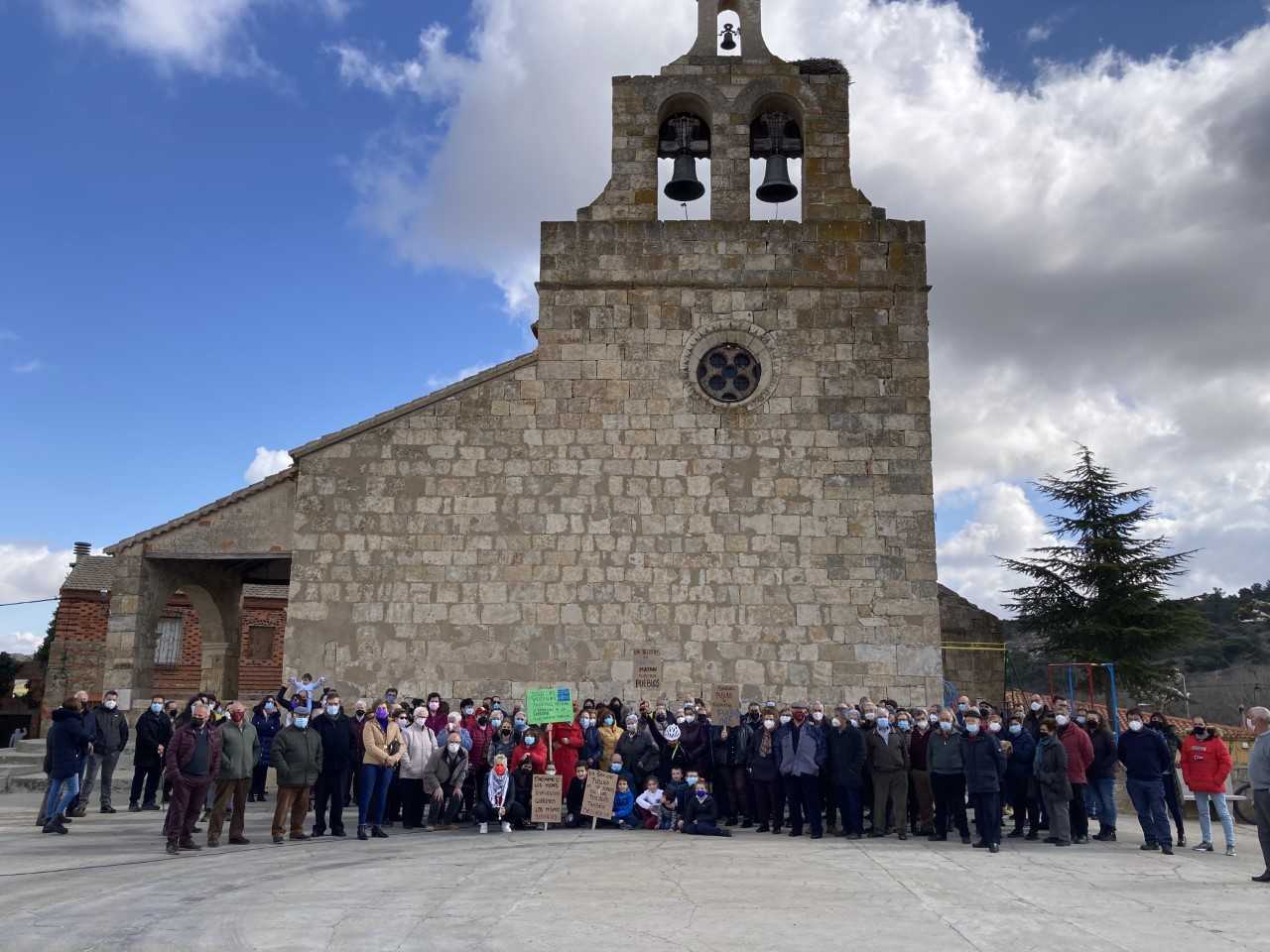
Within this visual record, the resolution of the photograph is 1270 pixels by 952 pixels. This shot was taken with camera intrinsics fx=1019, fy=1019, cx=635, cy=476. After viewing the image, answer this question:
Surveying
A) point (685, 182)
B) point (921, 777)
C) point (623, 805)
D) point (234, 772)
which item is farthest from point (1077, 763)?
point (685, 182)

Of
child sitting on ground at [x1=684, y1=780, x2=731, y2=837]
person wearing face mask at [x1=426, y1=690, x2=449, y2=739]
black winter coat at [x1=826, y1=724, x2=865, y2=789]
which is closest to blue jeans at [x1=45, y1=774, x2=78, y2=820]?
person wearing face mask at [x1=426, y1=690, x2=449, y2=739]

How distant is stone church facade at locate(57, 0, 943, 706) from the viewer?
52.7 feet

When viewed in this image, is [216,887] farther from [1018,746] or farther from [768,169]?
[768,169]

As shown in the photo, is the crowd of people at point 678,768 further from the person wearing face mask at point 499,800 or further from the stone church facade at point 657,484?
the stone church facade at point 657,484

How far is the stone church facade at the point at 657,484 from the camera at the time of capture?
16062mm

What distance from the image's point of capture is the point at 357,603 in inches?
642

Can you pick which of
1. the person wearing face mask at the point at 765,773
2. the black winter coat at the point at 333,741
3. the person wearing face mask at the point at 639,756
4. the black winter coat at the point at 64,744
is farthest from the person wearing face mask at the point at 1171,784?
the black winter coat at the point at 64,744

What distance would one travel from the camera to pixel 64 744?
11578 mm

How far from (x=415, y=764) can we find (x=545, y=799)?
163 centimetres

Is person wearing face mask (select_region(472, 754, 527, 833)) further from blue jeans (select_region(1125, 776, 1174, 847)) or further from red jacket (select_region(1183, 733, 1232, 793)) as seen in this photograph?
red jacket (select_region(1183, 733, 1232, 793))

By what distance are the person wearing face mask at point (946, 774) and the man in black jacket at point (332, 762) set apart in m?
6.75

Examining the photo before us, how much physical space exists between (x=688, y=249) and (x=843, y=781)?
30.4ft

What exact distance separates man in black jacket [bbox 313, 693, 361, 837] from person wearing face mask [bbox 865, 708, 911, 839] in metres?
6.10

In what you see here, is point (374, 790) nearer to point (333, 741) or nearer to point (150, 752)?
point (333, 741)
